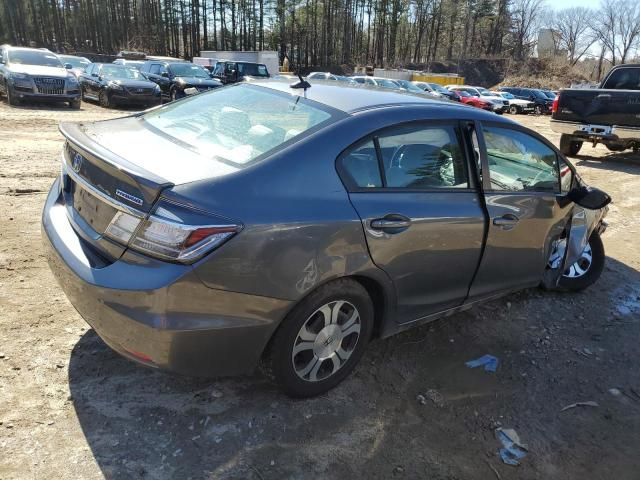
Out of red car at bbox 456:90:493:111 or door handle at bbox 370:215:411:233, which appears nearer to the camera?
door handle at bbox 370:215:411:233

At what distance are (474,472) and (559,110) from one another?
11.0 metres

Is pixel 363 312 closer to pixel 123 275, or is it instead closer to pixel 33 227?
pixel 123 275

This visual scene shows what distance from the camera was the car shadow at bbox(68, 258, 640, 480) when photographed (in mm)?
2410

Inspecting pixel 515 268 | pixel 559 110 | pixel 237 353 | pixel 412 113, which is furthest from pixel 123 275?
pixel 559 110

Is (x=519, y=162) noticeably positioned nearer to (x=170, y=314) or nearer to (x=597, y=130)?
(x=170, y=314)

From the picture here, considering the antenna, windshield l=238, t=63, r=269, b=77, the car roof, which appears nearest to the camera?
the car roof

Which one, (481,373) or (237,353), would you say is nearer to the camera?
(237,353)

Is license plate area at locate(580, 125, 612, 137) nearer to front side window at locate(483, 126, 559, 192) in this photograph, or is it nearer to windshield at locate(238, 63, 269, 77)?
front side window at locate(483, 126, 559, 192)

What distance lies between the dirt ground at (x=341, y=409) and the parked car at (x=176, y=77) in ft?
52.9

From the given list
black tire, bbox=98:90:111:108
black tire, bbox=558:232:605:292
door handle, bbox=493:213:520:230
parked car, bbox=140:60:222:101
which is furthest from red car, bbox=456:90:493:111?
door handle, bbox=493:213:520:230

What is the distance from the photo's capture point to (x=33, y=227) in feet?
15.9

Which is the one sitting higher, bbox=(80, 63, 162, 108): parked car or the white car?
bbox=(80, 63, 162, 108): parked car

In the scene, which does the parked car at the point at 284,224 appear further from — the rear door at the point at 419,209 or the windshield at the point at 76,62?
the windshield at the point at 76,62

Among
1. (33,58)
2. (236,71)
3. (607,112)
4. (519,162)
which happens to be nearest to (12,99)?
(33,58)
